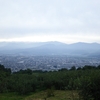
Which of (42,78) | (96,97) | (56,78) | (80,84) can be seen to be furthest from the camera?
(42,78)

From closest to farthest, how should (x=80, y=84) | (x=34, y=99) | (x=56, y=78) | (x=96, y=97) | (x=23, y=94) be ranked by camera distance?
(x=80, y=84), (x=96, y=97), (x=34, y=99), (x=23, y=94), (x=56, y=78)

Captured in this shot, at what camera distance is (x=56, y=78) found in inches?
1578

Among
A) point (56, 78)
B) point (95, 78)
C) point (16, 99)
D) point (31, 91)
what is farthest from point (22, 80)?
point (95, 78)

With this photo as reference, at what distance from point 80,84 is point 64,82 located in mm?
16827

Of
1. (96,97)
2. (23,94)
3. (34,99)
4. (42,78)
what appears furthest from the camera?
(42,78)

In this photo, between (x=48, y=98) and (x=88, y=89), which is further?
(x=48, y=98)

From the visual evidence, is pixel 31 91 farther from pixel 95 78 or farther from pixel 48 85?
pixel 95 78

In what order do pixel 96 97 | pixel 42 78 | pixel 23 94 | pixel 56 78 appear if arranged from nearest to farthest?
1. pixel 96 97
2. pixel 23 94
3. pixel 56 78
4. pixel 42 78

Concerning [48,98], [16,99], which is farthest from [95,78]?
[16,99]

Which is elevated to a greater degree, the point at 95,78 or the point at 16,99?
the point at 95,78

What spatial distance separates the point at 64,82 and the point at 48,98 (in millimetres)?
8308

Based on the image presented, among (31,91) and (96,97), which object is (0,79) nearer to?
(31,91)

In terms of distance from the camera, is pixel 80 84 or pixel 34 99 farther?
pixel 34 99

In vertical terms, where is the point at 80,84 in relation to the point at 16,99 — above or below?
above
